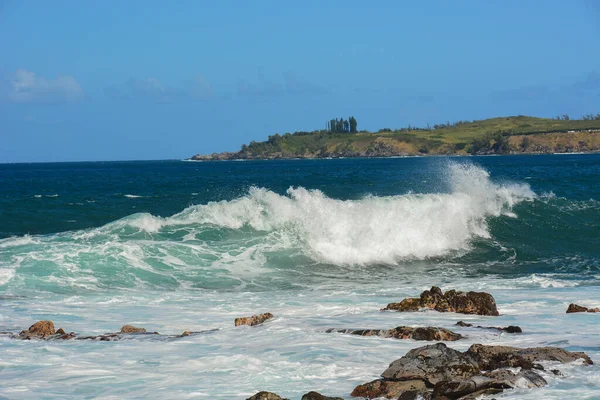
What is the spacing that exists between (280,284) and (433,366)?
1058cm

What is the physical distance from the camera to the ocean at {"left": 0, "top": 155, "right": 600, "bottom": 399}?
32.1ft

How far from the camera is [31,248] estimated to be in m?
22.5

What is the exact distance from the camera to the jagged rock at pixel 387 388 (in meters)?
8.33

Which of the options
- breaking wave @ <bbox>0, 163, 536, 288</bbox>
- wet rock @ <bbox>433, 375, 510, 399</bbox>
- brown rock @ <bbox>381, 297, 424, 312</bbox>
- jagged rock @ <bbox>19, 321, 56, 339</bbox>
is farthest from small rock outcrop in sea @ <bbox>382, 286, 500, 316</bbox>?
breaking wave @ <bbox>0, 163, 536, 288</bbox>

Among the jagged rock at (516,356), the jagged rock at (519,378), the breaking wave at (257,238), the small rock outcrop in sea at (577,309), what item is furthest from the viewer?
the breaking wave at (257,238)

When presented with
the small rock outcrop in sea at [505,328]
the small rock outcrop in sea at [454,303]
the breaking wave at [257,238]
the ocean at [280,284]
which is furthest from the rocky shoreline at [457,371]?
the breaking wave at [257,238]

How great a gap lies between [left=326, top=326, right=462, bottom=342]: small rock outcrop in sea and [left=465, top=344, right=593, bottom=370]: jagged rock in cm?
146

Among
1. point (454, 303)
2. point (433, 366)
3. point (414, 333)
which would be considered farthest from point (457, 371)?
point (454, 303)

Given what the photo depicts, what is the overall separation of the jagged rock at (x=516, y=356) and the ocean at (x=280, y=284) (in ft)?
1.15

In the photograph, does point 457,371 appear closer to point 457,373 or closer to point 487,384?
point 457,373

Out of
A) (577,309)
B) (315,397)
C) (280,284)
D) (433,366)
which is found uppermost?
(433,366)

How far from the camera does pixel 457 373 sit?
8.63 m

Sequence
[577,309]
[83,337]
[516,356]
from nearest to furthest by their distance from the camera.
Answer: [516,356], [83,337], [577,309]

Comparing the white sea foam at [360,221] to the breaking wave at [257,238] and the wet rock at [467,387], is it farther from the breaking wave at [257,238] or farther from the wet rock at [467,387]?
the wet rock at [467,387]
